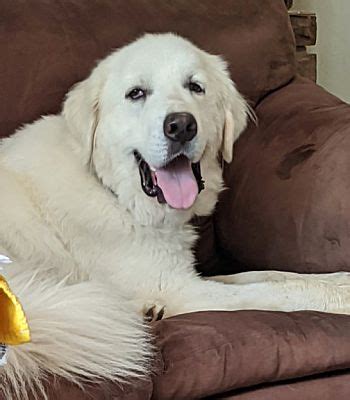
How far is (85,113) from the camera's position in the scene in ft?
5.86

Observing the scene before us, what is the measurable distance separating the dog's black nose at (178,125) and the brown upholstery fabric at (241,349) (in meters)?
0.40

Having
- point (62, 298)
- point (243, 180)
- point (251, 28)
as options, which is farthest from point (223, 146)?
point (62, 298)

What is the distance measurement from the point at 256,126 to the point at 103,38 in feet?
1.51

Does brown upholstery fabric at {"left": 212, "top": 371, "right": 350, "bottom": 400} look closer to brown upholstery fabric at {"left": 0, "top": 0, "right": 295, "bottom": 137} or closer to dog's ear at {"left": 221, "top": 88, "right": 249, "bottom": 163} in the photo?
dog's ear at {"left": 221, "top": 88, "right": 249, "bottom": 163}

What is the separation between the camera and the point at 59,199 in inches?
70.5

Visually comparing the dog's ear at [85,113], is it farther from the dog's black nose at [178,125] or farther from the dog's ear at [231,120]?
the dog's ear at [231,120]

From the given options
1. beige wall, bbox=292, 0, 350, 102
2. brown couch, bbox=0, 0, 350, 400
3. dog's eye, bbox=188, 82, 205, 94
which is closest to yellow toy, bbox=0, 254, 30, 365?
brown couch, bbox=0, 0, 350, 400

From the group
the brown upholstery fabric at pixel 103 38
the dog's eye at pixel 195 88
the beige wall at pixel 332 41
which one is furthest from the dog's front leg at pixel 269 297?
the beige wall at pixel 332 41

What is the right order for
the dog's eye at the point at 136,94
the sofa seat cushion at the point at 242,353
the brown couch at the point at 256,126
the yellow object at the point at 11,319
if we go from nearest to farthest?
the yellow object at the point at 11,319 → the sofa seat cushion at the point at 242,353 → the brown couch at the point at 256,126 → the dog's eye at the point at 136,94

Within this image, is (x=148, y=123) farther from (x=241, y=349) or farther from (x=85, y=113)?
(x=241, y=349)

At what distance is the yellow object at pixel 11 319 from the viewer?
40.3 inches

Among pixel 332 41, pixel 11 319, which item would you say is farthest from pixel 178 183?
pixel 332 41

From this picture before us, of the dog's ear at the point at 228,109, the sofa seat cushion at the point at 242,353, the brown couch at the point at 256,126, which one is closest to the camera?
the sofa seat cushion at the point at 242,353

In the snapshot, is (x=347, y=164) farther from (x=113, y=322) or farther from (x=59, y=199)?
(x=113, y=322)
